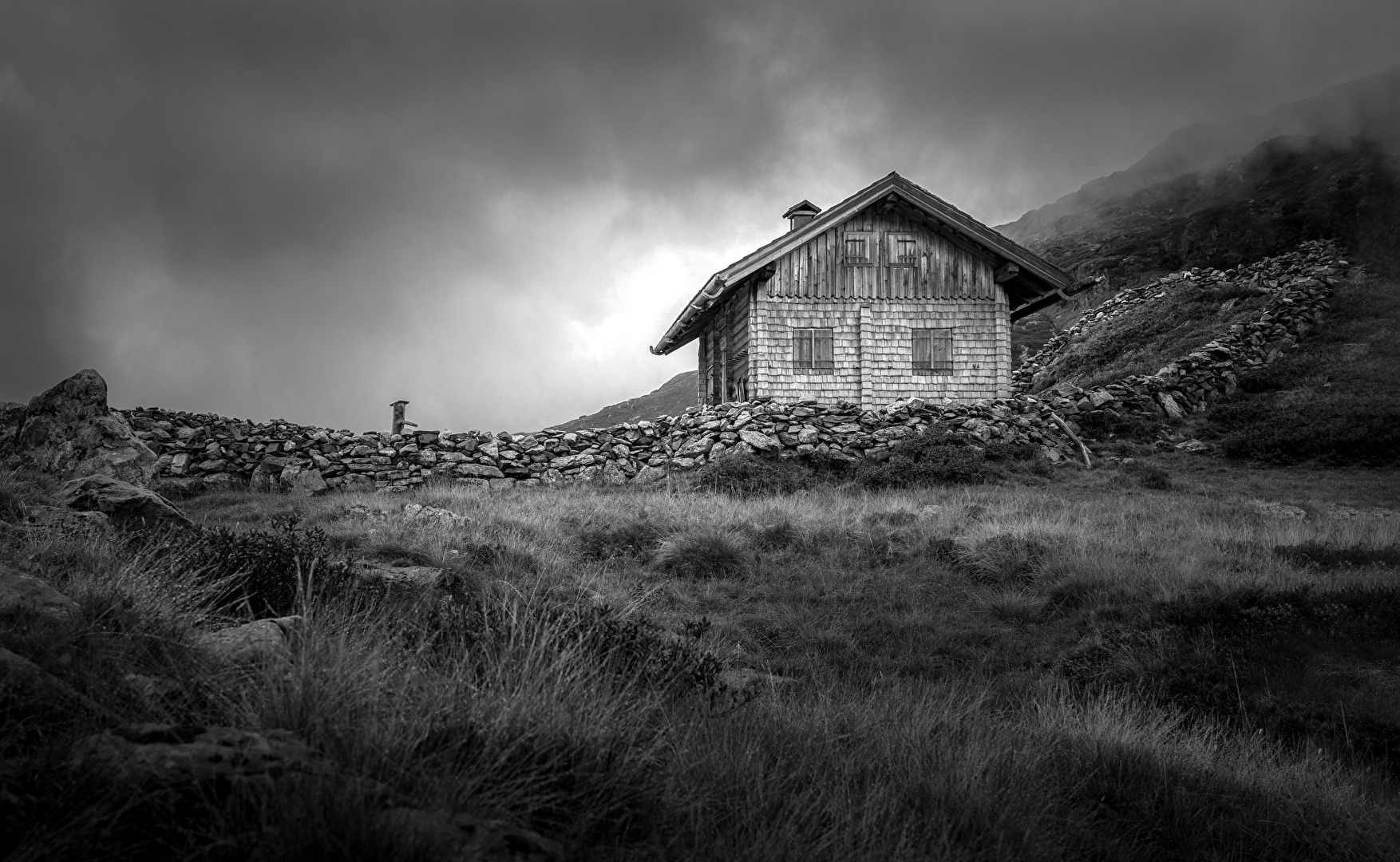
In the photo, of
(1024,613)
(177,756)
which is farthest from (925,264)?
(177,756)

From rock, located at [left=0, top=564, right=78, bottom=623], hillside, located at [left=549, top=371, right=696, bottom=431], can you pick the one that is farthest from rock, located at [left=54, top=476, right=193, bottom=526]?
hillside, located at [left=549, top=371, right=696, bottom=431]

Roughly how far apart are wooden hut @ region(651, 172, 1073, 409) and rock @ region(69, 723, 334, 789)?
1957 centimetres

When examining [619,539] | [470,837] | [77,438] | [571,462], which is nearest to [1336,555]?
[619,539]

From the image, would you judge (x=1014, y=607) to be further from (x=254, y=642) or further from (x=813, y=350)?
(x=813, y=350)

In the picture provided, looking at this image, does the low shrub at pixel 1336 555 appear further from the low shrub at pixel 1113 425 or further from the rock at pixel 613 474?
the rock at pixel 613 474

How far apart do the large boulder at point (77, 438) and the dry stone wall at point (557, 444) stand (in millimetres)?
3883

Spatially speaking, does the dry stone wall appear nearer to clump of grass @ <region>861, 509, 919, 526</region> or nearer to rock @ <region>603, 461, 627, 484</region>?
rock @ <region>603, 461, 627, 484</region>

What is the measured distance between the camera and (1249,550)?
31.9 feet

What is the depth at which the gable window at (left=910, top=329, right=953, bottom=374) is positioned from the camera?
73.6ft

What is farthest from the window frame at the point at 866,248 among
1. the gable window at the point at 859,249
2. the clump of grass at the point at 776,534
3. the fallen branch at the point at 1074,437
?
the clump of grass at the point at 776,534

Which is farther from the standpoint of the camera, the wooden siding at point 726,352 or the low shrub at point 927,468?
the wooden siding at point 726,352

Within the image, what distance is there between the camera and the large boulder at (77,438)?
12.7m

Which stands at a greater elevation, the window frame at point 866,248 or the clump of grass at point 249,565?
the window frame at point 866,248

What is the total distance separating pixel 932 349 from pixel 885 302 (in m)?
1.99
